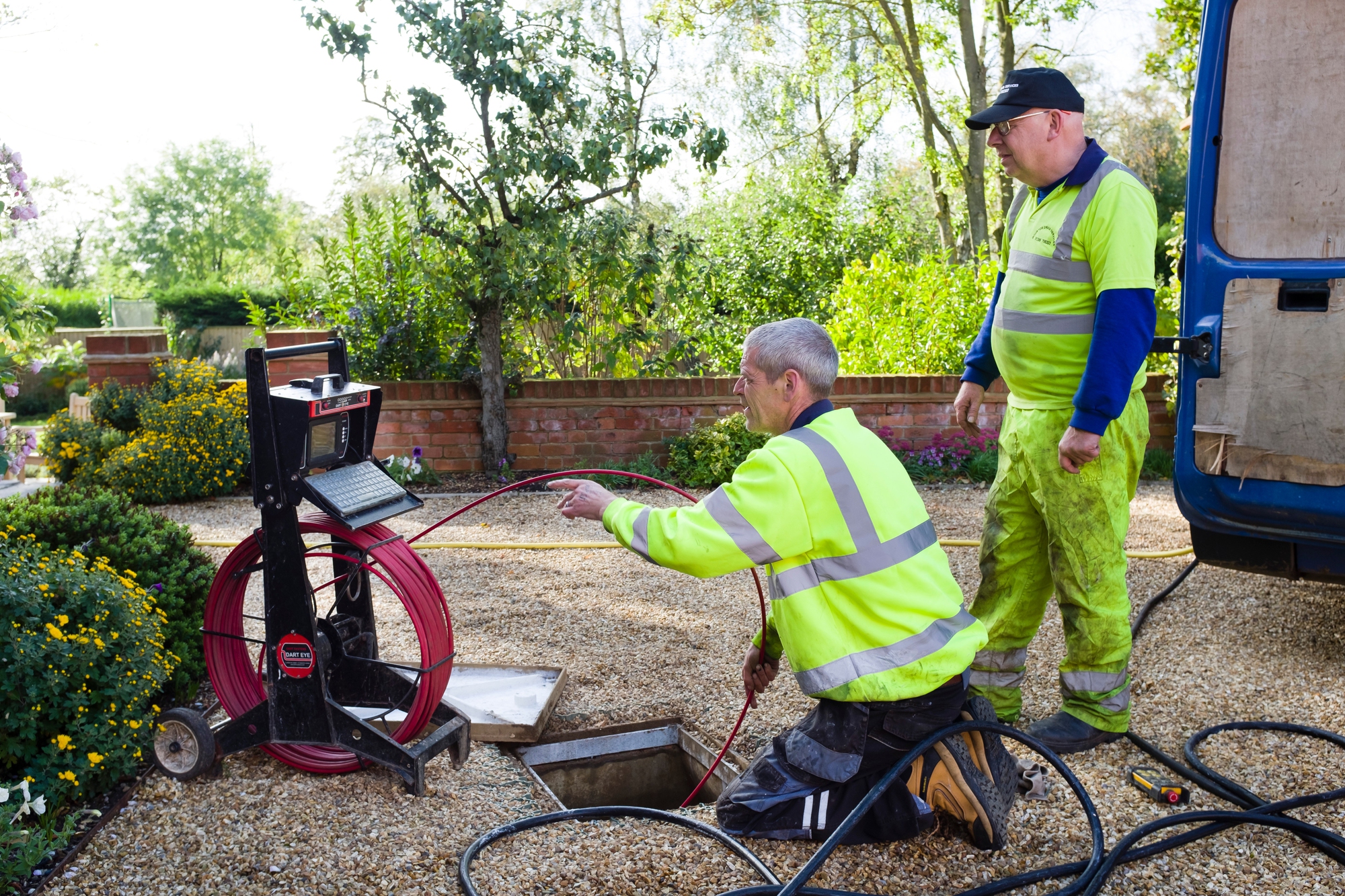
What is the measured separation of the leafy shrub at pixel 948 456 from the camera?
733cm

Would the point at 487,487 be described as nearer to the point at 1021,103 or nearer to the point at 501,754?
the point at 501,754

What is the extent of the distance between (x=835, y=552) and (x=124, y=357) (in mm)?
7120

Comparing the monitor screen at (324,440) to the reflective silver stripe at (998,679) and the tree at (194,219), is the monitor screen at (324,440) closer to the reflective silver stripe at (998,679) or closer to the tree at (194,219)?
the reflective silver stripe at (998,679)

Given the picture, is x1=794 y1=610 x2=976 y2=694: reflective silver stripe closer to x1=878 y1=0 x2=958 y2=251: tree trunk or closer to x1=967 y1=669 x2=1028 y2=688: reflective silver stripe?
x1=967 y1=669 x2=1028 y2=688: reflective silver stripe

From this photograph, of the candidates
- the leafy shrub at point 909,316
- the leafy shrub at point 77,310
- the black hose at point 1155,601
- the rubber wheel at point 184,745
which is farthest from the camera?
the leafy shrub at point 77,310

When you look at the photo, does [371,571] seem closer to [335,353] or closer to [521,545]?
[335,353]

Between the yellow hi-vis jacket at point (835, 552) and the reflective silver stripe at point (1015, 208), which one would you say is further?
the reflective silver stripe at point (1015, 208)

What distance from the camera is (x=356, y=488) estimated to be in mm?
2762

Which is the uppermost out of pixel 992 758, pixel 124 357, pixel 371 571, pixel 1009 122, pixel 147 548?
pixel 1009 122

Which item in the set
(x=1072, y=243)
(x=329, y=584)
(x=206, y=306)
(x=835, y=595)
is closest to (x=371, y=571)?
(x=329, y=584)

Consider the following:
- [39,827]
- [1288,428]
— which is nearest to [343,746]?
[39,827]

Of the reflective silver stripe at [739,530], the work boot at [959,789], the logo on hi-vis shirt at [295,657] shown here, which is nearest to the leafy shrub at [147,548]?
the logo on hi-vis shirt at [295,657]

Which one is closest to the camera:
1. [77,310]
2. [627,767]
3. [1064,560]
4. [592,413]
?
[1064,560]

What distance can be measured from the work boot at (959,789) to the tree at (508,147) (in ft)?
16.8
